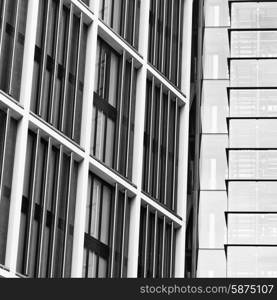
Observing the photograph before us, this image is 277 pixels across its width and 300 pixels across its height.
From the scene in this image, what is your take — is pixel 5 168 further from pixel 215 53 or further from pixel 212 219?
pixel 215 53

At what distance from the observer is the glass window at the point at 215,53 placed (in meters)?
80.0

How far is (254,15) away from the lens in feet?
274

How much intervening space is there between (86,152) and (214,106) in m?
31.7

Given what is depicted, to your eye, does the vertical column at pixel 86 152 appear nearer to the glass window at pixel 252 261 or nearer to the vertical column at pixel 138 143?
the vertical column at pixel 138 143

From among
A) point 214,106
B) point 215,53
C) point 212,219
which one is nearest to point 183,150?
point 212,219

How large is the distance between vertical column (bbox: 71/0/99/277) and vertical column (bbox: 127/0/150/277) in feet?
14.5

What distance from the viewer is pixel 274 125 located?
265 feet

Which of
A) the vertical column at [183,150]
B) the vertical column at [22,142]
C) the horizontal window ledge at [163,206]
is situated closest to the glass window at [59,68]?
the vertical column at [22,142]

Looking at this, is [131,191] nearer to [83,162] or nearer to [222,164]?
[83,162]

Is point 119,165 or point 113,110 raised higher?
point 113,110

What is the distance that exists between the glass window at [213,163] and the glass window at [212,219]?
2.16 ft

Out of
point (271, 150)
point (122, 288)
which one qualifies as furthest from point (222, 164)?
point (122, 288)

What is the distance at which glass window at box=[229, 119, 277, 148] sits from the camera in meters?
78.9

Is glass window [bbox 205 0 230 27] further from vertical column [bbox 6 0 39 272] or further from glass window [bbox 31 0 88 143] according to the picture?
vertical column [bbox 6 0 39 272]
